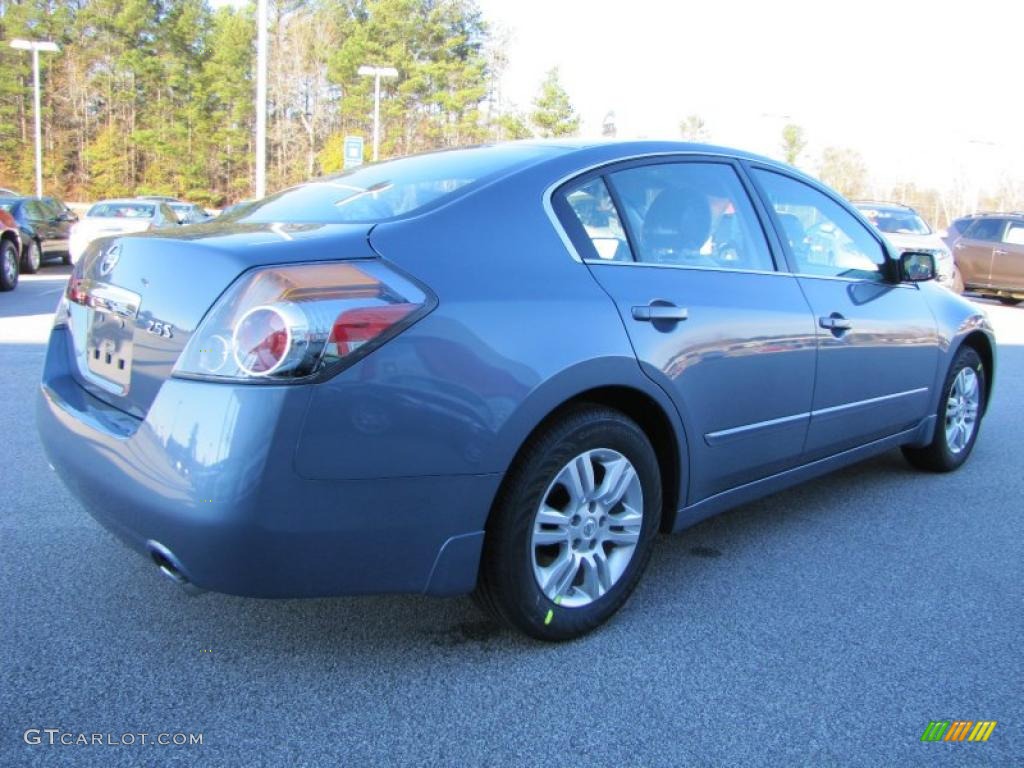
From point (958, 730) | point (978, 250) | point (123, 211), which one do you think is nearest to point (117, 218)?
point (123, 211)

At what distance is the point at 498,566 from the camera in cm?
241

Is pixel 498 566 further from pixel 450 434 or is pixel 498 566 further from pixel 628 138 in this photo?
pixel 628 138

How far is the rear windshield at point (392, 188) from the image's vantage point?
2.61 meters

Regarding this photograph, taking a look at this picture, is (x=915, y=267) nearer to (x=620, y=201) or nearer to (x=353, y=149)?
(x=620, y=201)

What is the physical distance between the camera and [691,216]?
3.14 meters

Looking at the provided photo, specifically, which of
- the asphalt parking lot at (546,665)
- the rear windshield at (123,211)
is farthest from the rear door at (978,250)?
the rear windshield at (123,211)

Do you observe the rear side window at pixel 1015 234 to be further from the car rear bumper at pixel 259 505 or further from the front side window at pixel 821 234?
the car rear bumper at pixel 259 505

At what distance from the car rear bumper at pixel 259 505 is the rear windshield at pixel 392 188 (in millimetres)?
777

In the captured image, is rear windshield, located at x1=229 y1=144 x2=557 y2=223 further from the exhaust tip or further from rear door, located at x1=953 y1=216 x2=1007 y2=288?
rear door, located at x1=953 y1=216 x2=1007 y2=288

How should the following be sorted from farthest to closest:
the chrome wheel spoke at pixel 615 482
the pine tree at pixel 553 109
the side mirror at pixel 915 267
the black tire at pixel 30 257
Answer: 1. the pine tree at pixel 553 109
2. the black tire at pixel 30 257
3. the side mirror at pixel 915 267
4. the chrome wheel spoke at pixel 615 482

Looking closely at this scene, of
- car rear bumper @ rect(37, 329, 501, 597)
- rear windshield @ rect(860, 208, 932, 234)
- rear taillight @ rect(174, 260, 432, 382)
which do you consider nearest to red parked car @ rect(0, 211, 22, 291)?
car rear bumper @ rect(37, 329, 501, 597)

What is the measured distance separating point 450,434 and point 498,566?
0.45 meters

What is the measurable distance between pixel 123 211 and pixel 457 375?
16687mm

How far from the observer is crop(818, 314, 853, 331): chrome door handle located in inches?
135
